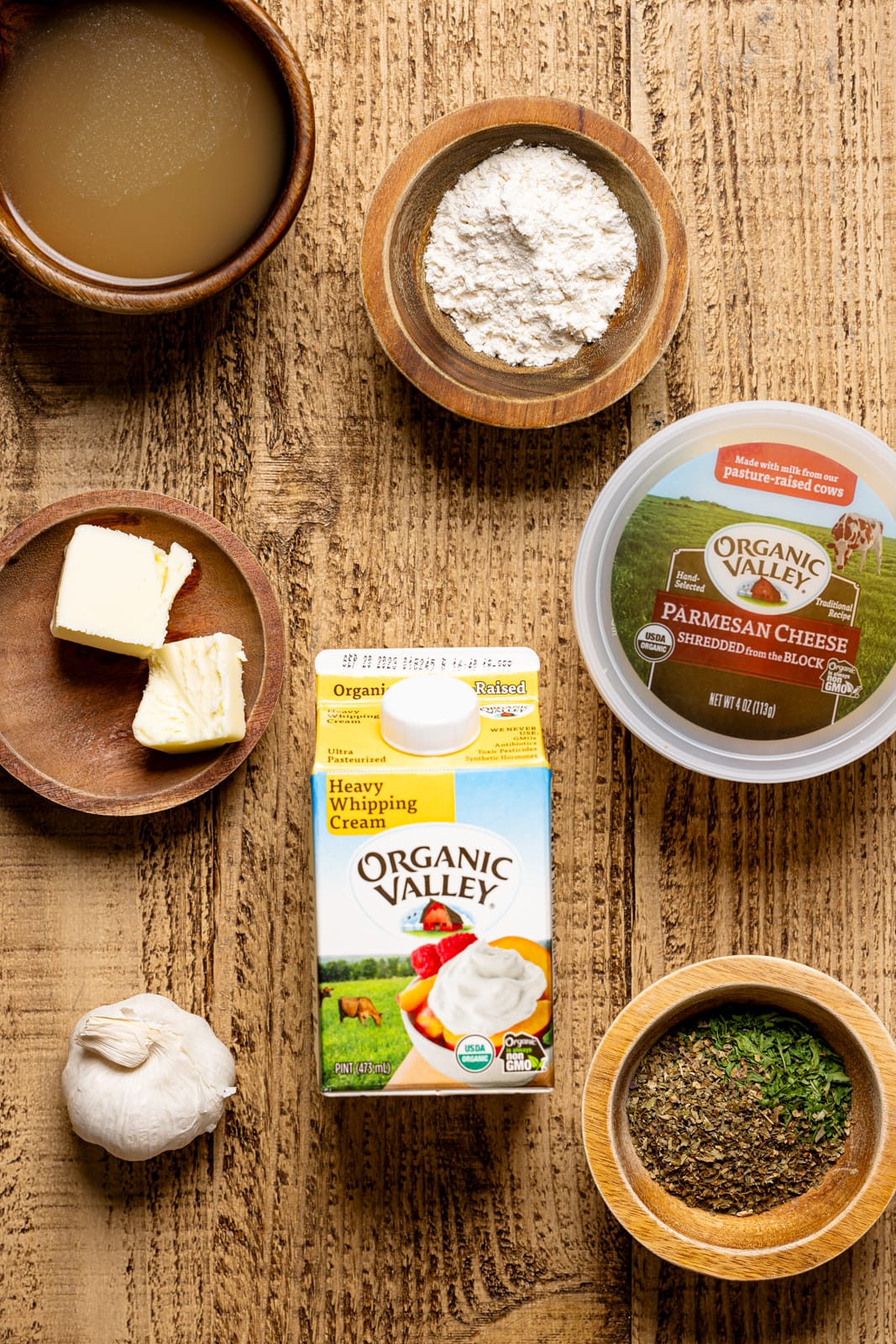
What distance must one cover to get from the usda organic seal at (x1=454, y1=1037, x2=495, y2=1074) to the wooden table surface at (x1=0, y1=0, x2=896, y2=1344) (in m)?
0.17

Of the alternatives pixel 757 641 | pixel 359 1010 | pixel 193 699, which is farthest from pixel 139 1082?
pixel 757 641

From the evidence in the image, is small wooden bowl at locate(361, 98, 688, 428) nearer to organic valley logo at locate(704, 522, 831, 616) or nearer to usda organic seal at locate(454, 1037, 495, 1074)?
organic valley logo at locate(704, 522, 831, 616)

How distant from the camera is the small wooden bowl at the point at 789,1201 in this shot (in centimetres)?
83

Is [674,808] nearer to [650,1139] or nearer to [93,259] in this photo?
[650,1139]

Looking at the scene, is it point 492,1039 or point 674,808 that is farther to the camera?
point 674,808

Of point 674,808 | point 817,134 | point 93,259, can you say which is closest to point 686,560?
point 674,808

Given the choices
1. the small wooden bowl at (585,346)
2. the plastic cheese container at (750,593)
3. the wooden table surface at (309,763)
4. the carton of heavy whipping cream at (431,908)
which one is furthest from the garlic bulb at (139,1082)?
the small wooden bowl at (585,346)

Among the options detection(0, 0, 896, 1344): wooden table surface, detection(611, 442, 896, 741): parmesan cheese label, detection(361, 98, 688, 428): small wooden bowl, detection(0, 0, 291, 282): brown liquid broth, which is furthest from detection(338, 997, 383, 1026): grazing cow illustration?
detection(0, 0, 291, 282): brown liquid broth

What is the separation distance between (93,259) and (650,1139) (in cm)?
90

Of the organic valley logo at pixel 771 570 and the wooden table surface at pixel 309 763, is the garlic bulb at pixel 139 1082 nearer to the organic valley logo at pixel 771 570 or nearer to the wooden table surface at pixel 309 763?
the wooden table surface at pixel 309 763

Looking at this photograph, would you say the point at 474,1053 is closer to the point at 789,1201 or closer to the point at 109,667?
the point at 789,1201

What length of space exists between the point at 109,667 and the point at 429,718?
0.32 metres

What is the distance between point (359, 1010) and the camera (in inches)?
31.1

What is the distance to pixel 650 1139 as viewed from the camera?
869 millimetres
